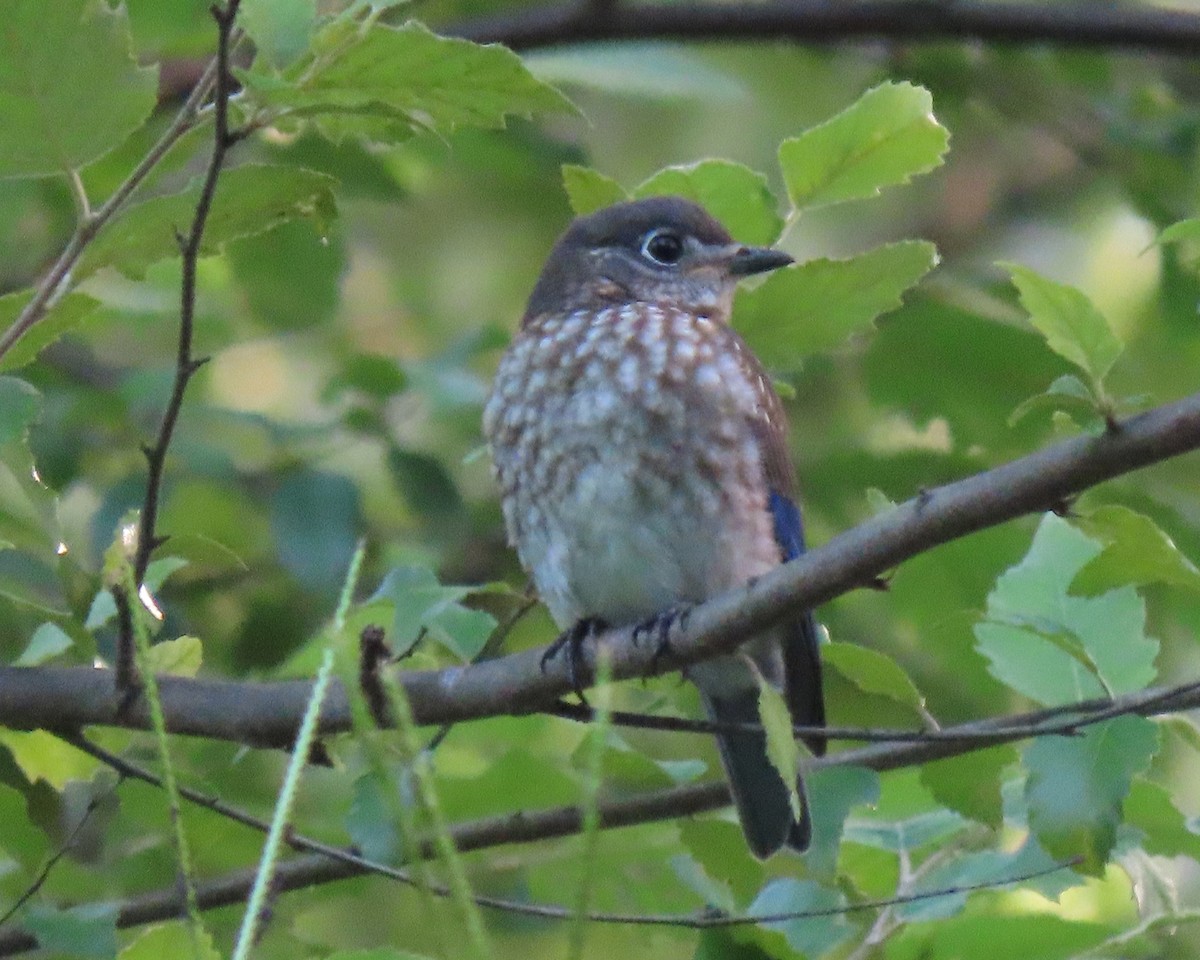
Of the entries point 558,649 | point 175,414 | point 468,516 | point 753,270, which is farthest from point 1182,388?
point 175,414

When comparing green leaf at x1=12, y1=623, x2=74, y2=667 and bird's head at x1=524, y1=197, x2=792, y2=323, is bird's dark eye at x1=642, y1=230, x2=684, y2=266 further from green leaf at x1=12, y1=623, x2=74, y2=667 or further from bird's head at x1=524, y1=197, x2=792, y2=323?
green leaf at x1=12, y1=623, x2=74, y2=667

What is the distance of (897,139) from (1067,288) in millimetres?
940

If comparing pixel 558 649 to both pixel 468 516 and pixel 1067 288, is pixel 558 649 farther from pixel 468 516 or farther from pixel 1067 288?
pixel 468 516

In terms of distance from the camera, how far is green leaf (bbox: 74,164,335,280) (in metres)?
2.74

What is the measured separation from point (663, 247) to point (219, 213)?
2382 mm

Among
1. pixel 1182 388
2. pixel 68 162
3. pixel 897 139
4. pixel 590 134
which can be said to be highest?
pixel 68 162

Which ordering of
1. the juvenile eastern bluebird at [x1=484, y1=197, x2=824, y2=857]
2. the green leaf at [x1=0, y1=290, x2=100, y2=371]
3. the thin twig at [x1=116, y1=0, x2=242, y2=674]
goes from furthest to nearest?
the juvenile eastern bluebird at [x1=484, y1=197, x2=824, y2=857] < the green leaf at [x1=0, y1=290, x2=100, y2=371] < the thin twig at [x1=116, y1=0, x2=242, y2=674]

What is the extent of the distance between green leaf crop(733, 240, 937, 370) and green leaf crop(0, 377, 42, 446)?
4.72 ft

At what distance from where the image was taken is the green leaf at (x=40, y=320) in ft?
9.18

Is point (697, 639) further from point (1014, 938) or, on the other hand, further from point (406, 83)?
point (406, 83)

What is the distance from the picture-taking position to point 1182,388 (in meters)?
5.54

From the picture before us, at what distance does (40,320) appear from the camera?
2.81 meters

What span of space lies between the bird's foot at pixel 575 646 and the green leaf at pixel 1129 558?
859mm

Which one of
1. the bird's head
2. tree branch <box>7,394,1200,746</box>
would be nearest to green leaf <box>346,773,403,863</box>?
tree branch <box>7,394,1200,746</box>
